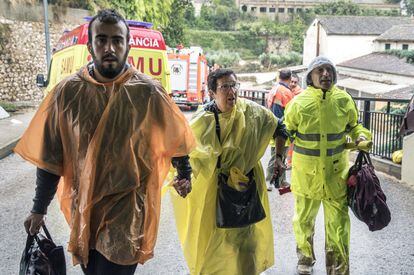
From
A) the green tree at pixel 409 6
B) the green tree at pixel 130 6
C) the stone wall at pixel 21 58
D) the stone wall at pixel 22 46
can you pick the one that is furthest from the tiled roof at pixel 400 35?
the green tree at pixel 409 6

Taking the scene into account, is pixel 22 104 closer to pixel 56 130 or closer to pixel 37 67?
pixel 37 67

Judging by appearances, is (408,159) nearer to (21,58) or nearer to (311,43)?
(21,58)

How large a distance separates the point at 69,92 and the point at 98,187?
0.51 meters

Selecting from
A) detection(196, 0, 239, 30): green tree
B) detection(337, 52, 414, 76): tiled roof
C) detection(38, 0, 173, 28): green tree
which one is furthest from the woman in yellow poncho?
detection(196, 0, 239, 30): green tree

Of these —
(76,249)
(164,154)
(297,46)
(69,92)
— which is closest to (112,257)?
(76,249)

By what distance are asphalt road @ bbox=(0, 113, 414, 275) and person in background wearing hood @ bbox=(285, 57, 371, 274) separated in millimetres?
457

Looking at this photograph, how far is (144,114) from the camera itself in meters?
2.68

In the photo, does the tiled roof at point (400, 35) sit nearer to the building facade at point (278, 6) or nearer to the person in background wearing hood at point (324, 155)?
the person in background wearing hood at point (324, 155)

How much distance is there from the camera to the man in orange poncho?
2.57m

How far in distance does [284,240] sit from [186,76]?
16652mm

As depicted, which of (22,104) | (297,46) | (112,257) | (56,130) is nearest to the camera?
(112,257)

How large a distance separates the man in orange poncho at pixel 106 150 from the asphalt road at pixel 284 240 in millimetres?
1829

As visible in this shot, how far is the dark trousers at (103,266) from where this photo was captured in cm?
258

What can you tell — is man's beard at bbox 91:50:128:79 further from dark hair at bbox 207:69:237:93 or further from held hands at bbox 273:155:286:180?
held hands at bbox 273:155:286:180
